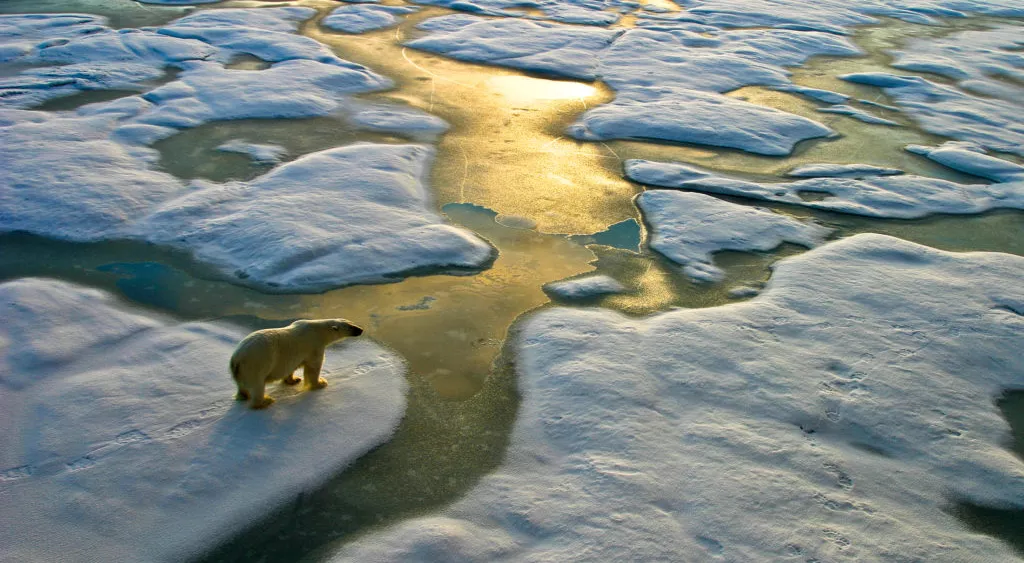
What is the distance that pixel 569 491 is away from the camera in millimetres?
3342

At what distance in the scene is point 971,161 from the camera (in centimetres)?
793

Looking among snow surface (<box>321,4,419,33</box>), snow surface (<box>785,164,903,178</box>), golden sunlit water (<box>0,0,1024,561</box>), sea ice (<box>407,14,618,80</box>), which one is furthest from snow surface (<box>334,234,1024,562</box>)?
snow surface (<box>321,4,419,33</box>)

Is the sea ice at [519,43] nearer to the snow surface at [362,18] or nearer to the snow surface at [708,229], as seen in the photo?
the snow surface at [362,18]

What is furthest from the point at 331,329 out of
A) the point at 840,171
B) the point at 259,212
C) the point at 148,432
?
the point at 840,171

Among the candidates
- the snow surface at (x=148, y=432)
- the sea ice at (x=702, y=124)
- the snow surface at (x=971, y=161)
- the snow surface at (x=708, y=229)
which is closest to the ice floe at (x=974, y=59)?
the snow surface at (x=971, y=161)

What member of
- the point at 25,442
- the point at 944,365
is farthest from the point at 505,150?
the point at 25,442

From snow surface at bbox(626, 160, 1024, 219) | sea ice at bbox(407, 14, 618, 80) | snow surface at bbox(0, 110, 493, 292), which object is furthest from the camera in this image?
sea ice at bbox(407, 14, 618, 80)

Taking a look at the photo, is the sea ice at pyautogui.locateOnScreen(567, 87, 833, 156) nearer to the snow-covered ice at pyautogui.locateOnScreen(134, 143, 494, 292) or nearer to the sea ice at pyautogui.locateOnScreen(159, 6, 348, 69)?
the snow-covered ice at pyautogui.locateOnScreen(134, 143, 494, 292)

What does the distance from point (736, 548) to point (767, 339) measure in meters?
1.78

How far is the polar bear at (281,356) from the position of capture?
3.55 m

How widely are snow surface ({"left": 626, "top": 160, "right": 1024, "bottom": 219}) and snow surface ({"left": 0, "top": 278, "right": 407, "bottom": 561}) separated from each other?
4.03 m

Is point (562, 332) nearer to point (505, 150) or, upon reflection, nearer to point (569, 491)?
point (569, 491)

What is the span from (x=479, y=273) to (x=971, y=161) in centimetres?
617

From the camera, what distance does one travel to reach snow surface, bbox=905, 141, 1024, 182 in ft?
25.3
